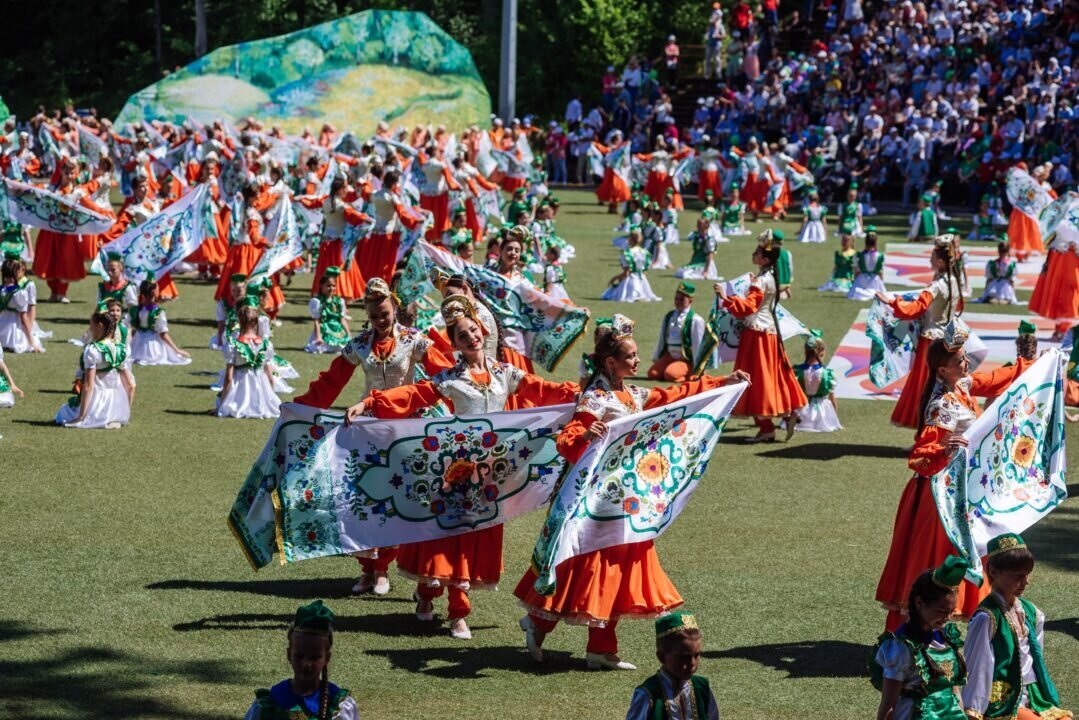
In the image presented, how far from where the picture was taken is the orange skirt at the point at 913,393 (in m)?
12.1

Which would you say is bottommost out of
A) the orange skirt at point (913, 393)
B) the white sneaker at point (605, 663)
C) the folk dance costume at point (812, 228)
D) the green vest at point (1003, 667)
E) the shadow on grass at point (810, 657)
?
the folk dance costume at point (812, 228)

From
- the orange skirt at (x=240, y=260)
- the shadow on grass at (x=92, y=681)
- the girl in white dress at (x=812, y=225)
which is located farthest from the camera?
the girl in white dress at (x=812, y=225)

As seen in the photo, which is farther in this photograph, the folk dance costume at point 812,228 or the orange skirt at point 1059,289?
the folk dance costume at point 812,228

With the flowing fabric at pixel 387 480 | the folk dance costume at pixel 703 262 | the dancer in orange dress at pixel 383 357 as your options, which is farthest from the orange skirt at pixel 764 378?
the folk dance costume at pixel 703 262

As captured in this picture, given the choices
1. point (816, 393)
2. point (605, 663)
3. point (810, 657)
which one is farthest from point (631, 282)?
point (605, 663)

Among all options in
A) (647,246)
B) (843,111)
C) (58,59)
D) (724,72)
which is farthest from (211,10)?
(647,246)

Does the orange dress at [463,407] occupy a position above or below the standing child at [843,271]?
above

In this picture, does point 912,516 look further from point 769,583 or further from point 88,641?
point 88,641

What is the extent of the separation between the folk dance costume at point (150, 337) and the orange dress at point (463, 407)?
26.7ft

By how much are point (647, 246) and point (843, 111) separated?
14.2m

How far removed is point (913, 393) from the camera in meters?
12.3

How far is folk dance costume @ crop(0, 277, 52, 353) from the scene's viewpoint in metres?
15.8

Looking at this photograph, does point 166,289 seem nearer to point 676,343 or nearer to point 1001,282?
point 676,343

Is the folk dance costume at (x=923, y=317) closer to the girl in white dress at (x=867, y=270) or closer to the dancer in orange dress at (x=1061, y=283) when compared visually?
the dancer in orange dress at (x=1061, y=283)
